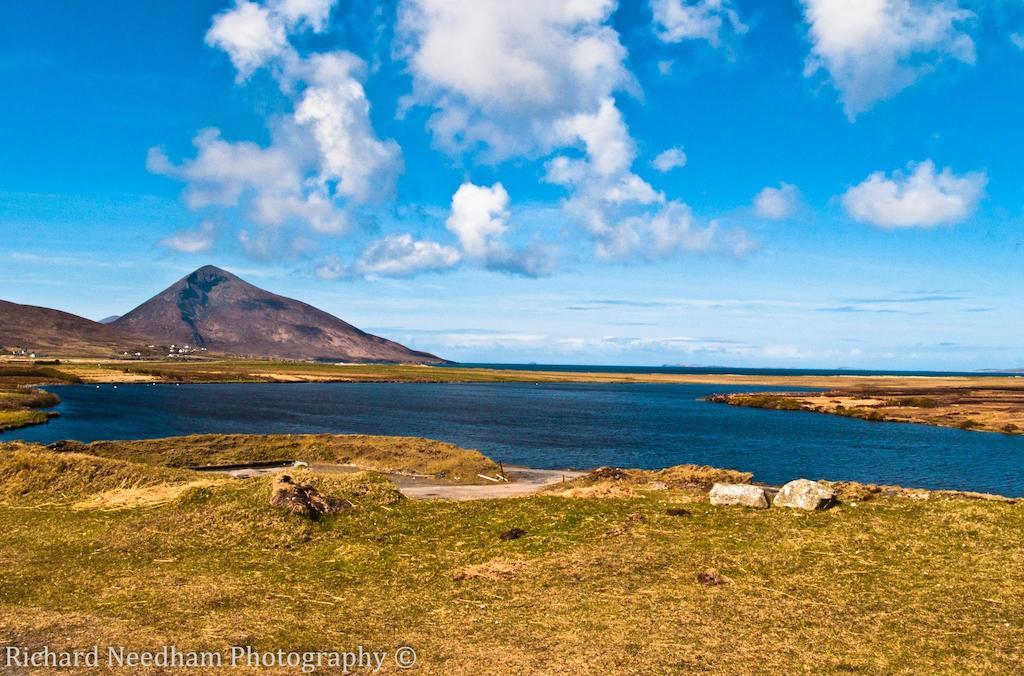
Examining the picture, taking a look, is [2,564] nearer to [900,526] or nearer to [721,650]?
[721,650]

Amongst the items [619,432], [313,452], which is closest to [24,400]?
[313,452]

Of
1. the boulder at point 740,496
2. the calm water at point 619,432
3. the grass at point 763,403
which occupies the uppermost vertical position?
the boulder at point 740,496

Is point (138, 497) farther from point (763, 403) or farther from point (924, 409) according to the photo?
point (763, 403)

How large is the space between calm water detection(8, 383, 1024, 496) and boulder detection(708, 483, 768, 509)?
39391mm

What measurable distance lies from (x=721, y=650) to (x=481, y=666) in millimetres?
5056

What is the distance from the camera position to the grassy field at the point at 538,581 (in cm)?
1362

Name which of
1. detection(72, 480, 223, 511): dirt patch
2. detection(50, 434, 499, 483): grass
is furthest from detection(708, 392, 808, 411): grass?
detection(72, 480, 223, 511): dirt patch

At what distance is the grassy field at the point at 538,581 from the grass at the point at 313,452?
28694 mm

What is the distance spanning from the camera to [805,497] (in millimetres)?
23719

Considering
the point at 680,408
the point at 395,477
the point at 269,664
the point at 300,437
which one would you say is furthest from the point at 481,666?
the point at 680,408

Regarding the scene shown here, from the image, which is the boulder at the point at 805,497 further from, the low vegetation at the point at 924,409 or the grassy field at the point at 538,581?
the low vegetation at the point at 924,409

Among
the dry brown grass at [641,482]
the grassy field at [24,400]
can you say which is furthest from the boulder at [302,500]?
the grassy field at [24,400]

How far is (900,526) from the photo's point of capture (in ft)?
69.8

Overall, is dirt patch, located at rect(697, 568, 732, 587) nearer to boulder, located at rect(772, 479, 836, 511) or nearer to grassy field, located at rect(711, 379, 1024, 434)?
boulder, located at rect(772, 479, 836, 511)
